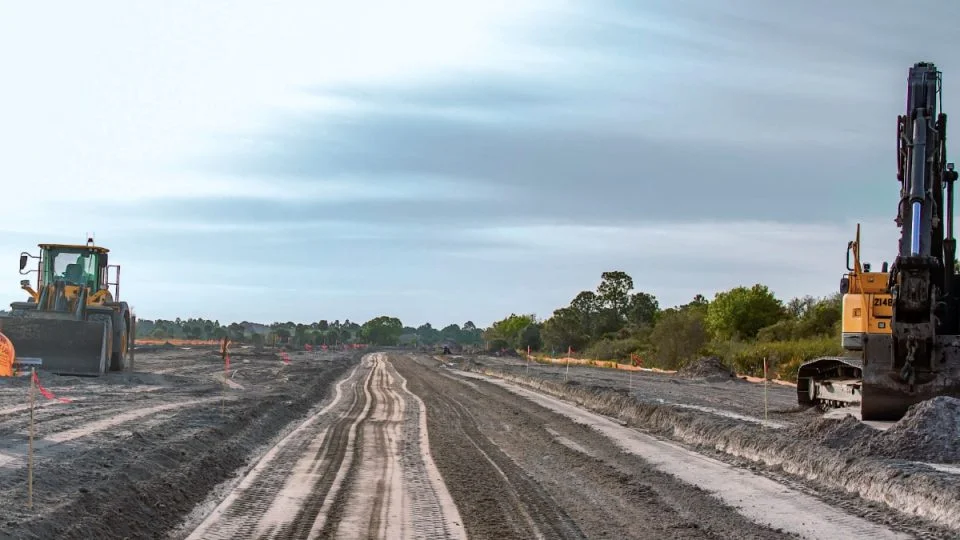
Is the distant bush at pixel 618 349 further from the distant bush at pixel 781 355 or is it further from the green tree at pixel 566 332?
the distant bush at pixel 781 355

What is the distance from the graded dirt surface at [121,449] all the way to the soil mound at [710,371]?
2239 centimetres

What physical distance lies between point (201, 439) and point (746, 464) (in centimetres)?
911

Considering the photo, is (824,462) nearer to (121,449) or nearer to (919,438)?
(919,438)

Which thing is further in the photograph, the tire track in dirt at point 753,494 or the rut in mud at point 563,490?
the tire track in dirt at point 753,494

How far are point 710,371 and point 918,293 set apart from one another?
1224 inches

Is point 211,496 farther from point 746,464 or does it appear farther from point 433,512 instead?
point 746,464

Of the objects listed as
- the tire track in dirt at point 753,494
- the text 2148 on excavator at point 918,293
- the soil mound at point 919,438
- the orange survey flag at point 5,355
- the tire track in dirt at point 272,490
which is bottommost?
the tire track in dirt at point 272,490

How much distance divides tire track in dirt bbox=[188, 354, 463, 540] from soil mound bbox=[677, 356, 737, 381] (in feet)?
91.2

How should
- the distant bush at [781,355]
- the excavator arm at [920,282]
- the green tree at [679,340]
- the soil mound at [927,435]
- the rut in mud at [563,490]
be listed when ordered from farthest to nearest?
the green tree at [679,340], the distant bush at [781,355], the excavator arm at [920,282], the soil mound at [927,435], the rut in mud at [563,490]

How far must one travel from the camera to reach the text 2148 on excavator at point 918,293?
16.4m

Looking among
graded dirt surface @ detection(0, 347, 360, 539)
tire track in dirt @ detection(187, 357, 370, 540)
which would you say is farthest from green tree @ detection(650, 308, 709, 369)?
tire track in dirt @ detection(187, 357, 370, 540)

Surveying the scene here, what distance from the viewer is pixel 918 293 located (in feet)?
53.4

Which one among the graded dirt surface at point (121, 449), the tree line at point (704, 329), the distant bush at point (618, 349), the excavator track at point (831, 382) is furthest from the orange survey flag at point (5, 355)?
the distant bush at point (618, 349)

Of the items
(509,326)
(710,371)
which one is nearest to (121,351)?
(710,371)
